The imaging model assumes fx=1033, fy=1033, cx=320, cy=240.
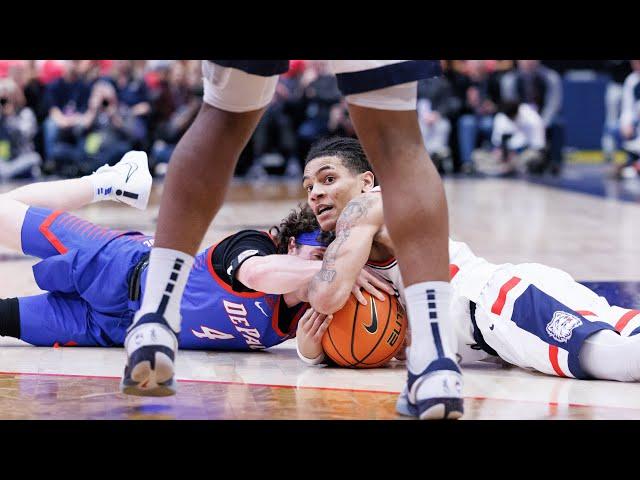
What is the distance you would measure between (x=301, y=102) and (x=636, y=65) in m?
4.70

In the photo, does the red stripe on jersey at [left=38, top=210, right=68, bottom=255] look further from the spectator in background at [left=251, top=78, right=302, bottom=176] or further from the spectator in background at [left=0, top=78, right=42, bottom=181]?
the spectator in background at [left=0, top=78, right=42, bottom=181]

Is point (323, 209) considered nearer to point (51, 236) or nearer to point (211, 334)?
point (211, 334)

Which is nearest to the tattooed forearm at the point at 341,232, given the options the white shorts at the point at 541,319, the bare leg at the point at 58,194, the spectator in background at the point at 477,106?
the white shorts at the point at 541,319

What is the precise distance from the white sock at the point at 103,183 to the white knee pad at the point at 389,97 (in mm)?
1828

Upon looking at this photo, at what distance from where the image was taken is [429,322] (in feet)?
9.05

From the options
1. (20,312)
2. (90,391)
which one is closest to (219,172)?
(90,391)

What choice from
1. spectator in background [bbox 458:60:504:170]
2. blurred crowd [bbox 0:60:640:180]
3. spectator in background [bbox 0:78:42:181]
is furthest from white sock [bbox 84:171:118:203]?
spectator in background [bbox 458:60:504:170]

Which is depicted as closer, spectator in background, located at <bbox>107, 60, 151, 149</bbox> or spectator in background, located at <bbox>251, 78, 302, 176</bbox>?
spectator in background, located at <bbox>107, 60, 151, 149</bbox>

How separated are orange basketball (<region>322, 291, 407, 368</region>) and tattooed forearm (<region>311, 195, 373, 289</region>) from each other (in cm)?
17

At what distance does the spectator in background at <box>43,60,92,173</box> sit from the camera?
1479 cm

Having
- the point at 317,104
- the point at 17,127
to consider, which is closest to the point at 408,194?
the point at 317,104
